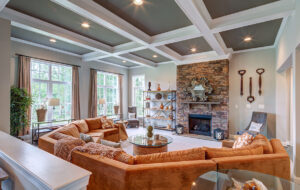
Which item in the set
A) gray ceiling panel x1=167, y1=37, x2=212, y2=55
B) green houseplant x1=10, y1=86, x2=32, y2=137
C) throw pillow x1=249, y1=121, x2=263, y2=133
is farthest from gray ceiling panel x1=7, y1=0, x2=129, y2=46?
throw pillow x1=249, y1=121, x2=263, y2=133

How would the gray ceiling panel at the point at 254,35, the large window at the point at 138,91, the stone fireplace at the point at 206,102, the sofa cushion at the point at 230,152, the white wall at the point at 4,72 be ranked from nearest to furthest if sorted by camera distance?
the sofa cushion at the point at 230,152 → the white wall at the point at 4,72 → the gray ceiling panel at the point at 254,35 → the stone fireplace at the point at 206,102 → the large window at the point at 138,91

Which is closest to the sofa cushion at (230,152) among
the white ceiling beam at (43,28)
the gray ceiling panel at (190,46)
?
the gray ceiling panel at (190,46)

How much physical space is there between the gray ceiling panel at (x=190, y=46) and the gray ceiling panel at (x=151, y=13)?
3.51 ft

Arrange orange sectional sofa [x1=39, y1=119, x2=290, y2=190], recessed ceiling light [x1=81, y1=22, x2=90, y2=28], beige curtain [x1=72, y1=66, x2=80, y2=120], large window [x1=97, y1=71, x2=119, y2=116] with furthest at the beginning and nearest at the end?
large window [x1=97, y1=71, x2=119, y2=116] → beige curtain [x1=72, y1=66, x2=80, y2=120] → recessed ceiling light [x1=81, y1=22, x2=90, y2=28] → orange sectional sofa [x1=39, y1=119, x2=290, y2=190]

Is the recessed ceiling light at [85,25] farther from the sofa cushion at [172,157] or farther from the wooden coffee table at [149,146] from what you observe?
the sofa cushion at [172,157]

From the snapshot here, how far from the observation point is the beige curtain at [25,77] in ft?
14.0

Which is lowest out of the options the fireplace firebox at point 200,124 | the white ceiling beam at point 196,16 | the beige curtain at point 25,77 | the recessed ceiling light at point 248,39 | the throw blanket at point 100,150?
the fireplace firebox at point 200,124

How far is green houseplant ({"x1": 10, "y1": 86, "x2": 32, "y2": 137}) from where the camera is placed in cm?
384

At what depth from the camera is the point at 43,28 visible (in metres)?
3.31

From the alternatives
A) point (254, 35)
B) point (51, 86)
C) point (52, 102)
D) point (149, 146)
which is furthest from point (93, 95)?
point (254, 35)

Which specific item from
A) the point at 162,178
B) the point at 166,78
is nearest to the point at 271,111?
the point at 166,78

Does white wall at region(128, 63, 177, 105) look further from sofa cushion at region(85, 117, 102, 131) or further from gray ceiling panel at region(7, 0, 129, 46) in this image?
sofa cushion at region(85, 117, 102, 131)

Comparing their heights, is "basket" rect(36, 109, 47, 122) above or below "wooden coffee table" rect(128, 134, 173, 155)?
above

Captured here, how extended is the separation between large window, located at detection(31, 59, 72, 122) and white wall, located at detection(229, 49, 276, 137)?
6081 mm
